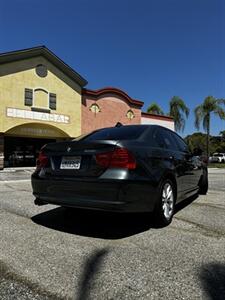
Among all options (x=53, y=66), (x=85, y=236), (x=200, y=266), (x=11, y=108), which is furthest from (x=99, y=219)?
(x=53, y=66)

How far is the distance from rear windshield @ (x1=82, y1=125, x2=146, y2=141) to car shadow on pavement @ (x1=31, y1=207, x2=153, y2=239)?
4.43 ft

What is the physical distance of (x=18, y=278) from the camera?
2.73 meters

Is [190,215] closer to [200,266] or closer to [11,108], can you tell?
[200,266]

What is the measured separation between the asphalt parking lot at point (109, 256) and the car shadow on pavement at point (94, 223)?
1 centimetres

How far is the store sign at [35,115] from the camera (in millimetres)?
19516

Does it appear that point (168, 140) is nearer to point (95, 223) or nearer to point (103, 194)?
point (95, 223)

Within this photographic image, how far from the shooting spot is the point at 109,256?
3256 mm

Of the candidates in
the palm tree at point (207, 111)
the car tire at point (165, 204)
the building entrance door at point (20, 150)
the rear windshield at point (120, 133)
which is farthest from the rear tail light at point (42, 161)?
the palm tree at point (207, 111)

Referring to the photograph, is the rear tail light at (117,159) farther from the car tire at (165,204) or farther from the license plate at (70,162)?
the car tire at (165,204)

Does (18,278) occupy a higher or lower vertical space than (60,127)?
lower

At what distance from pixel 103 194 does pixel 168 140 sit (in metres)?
2.08

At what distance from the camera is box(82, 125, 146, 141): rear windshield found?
435cm

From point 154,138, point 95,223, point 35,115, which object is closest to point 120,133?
point 154,138

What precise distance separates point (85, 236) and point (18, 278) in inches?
53.0
